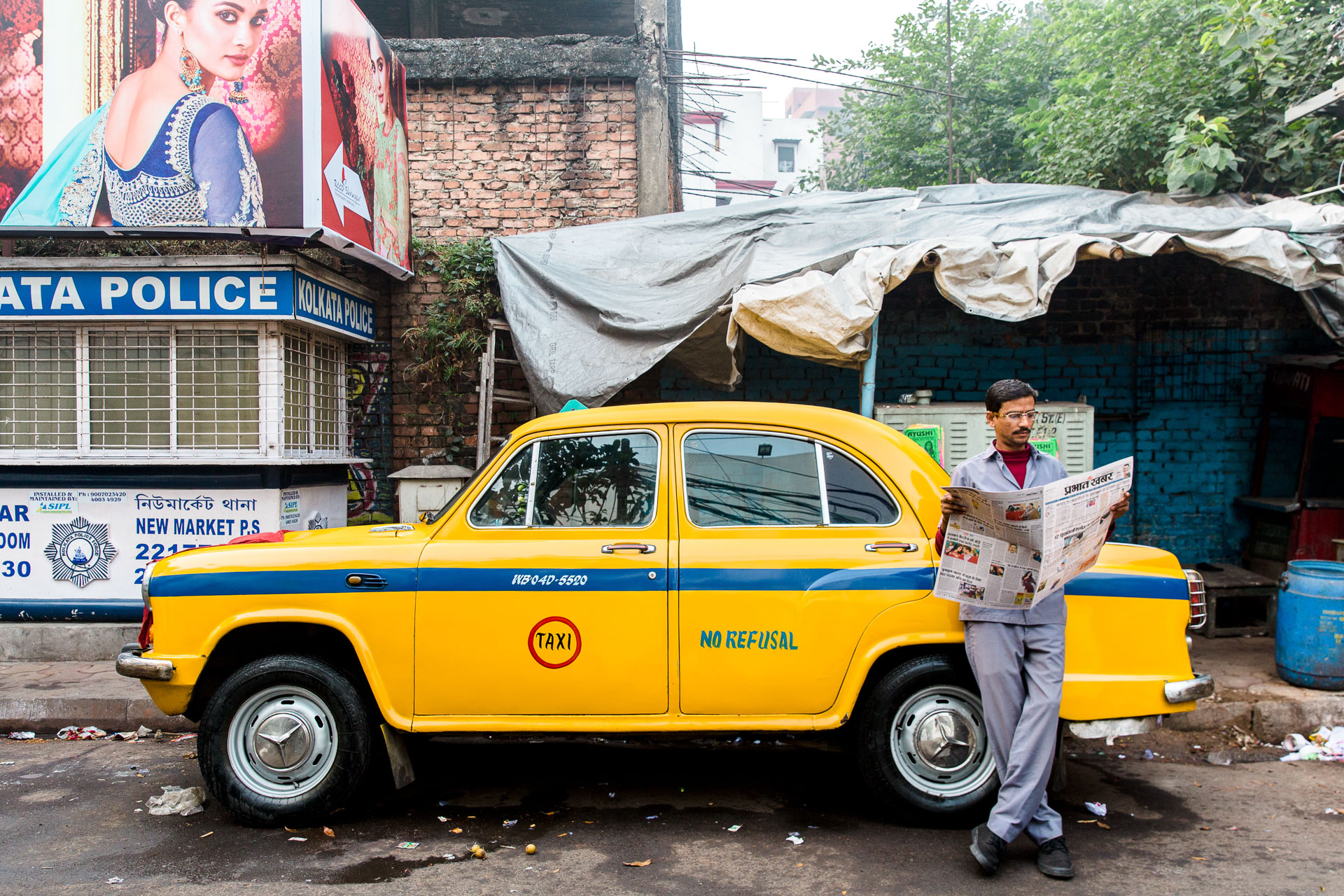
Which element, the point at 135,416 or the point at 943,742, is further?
the point at 135,416

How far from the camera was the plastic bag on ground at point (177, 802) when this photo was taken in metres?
4.14

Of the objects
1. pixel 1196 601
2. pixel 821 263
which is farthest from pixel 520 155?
pixel 1196 601

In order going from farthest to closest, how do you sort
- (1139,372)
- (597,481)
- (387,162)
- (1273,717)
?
(1139,372), (387,162), (1273,717), (597,481)

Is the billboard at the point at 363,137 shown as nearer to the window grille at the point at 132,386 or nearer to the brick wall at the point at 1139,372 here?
the window grille at the point at 132,386

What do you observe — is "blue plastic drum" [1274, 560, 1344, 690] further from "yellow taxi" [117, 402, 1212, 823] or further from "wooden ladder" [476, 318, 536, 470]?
"wooden ladder" [476, 318, 536, 470]

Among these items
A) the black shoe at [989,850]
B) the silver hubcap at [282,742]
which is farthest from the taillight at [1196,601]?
the silver hubcap at [282,742]

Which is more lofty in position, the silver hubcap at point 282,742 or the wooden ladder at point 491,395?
the wooden ladder at point 491,395

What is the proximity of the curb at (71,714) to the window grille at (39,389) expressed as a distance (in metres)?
2.21

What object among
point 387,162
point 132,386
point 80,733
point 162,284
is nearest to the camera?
point 80,733

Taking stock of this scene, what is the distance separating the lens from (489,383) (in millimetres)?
7180

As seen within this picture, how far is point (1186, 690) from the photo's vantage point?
3.64 metres

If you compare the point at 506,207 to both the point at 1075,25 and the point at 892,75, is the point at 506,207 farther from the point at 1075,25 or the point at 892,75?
the point at 892,75

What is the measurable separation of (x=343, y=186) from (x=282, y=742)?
437 centimetres

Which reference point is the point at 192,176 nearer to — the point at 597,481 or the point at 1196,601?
the point at 597,481
